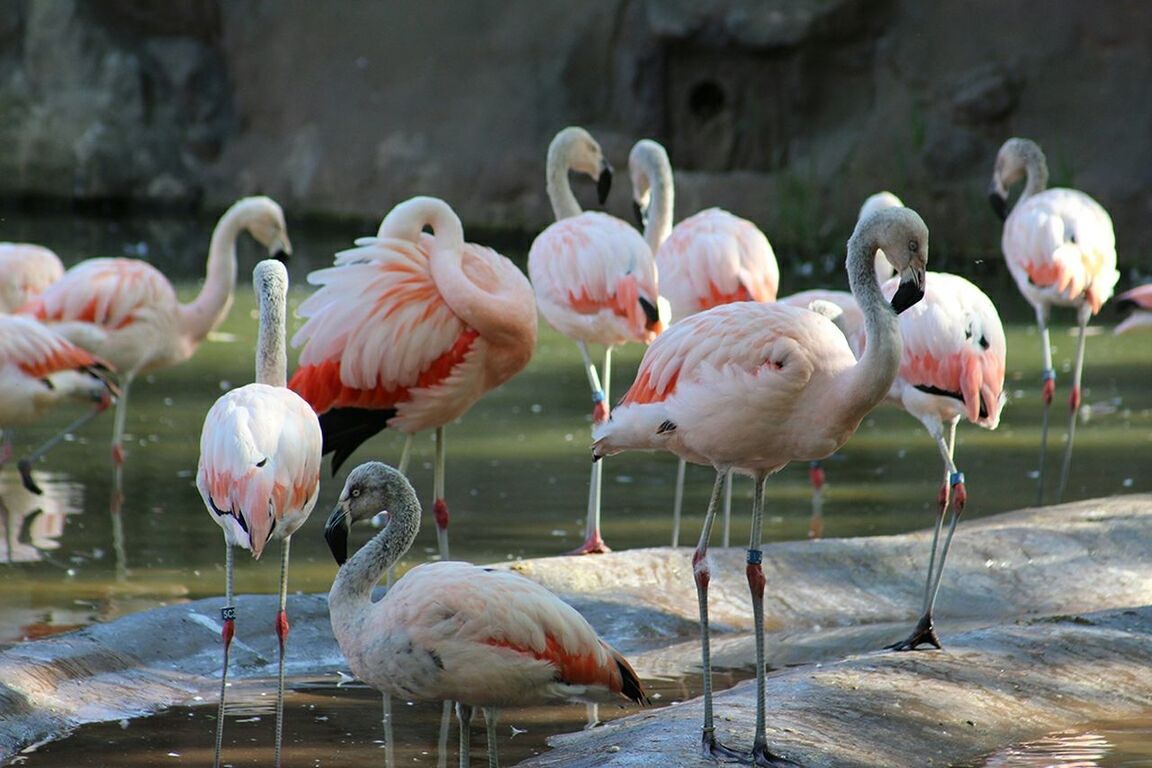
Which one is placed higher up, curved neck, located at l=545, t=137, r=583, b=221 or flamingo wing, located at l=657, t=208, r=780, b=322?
curved neck, located at l=545, t=137, r=583, b=221

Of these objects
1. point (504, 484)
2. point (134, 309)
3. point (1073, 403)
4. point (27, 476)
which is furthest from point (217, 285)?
point (1073, 403)

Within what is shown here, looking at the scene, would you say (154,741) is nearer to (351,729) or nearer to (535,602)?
(351,729)

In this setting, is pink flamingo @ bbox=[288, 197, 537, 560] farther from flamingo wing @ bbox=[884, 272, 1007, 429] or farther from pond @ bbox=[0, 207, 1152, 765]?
flamingo wing @ bbox=[884, 272, 1007, 429]

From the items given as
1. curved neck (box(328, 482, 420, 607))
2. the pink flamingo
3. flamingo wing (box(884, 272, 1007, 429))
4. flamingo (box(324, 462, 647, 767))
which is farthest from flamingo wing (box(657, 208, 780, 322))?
flamingo (box(324, 462, 647, 767))

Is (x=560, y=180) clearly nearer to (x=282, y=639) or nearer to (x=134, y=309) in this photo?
(x=134, y=309)

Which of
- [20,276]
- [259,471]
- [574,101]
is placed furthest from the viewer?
[574,101]

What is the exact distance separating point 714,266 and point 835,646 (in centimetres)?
200

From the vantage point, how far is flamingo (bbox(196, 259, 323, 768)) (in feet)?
13.3

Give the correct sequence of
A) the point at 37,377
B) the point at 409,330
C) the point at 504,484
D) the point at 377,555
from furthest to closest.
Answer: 1. the point at 504,484
2. the point at 37,377
3. the point at 409,330
4. the point at 377,555

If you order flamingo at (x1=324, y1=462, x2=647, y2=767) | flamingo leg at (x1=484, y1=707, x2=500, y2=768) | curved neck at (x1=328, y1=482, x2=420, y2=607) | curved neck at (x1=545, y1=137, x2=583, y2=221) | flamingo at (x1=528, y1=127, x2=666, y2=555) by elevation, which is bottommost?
flamingo leg at (x1=484, y1=707, x2=500, y2=768)

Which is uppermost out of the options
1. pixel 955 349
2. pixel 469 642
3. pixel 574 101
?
pixel 574 101

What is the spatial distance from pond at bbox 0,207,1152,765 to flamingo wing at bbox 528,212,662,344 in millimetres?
807

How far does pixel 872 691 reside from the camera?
4.15 m

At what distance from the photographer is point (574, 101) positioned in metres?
16.3
